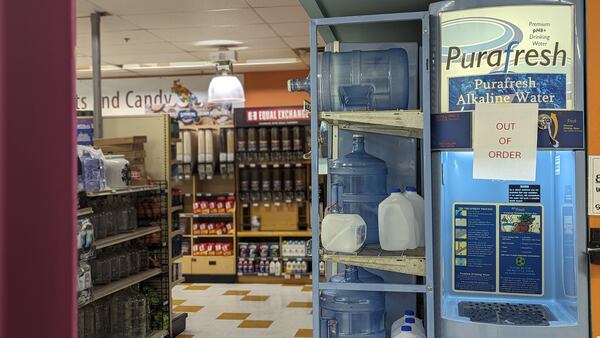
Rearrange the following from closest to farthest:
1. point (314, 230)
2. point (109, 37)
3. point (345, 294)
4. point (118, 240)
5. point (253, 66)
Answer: point (314, 230) → point (345, 294) → point (118, 240) → point (109, 37) → point (253, 66)

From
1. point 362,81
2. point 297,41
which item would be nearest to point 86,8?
point 297,41

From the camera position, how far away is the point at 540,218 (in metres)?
2.45

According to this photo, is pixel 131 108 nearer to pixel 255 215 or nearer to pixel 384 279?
pixel 255 215

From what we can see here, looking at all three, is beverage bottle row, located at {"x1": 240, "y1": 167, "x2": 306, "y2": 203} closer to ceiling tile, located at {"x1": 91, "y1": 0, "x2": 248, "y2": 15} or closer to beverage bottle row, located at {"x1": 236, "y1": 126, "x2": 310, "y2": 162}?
beverage bottle row, located at {"x1": 236, "y1": 126, "x2": 310, "y2": 162}

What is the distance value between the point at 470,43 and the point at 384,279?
1303mm

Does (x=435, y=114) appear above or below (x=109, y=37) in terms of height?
below

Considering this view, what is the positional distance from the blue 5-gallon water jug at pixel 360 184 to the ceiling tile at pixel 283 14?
3.54 m

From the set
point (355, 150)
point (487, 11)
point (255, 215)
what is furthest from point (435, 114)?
point (255, 215)

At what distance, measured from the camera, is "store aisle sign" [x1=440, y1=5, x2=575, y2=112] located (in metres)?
2.20

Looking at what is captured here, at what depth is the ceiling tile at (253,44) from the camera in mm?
7707

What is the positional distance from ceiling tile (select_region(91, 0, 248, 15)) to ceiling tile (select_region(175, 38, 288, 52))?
1.64 metres

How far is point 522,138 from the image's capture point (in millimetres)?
2201

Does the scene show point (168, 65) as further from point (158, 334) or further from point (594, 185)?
point (594, 185)

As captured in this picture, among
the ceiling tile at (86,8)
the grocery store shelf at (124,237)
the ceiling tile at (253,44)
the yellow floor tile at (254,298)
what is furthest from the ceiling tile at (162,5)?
the yellow floor tile at (254,298)
